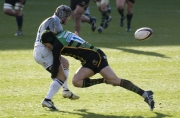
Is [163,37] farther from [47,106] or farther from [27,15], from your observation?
[47,106]

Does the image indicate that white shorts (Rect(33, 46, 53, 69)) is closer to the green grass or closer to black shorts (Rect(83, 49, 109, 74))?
the green grass

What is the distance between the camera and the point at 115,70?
11.9 metres

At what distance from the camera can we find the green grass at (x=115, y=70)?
8.34 metres

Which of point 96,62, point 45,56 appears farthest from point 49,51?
point 96,62

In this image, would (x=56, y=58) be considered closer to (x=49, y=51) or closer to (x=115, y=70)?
(x=49, y=51)

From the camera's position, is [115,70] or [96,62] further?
[115,70]

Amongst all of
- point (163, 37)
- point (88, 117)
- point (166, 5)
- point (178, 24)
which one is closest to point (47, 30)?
point (88, 117)

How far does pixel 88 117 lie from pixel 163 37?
931 cm

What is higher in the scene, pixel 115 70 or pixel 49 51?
pixel 49 51

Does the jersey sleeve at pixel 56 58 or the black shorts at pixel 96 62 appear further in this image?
the black shorts at pixel 96 62

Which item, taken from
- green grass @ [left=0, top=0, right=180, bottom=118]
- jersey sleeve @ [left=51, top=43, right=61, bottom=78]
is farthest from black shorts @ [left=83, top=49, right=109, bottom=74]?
green grass @ [left=0, top=0, right=180, bottom=118]

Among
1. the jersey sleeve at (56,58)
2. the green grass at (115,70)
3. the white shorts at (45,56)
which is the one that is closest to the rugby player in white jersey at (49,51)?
the white shorts at (45,56)

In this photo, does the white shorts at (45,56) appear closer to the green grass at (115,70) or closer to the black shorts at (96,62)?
the green grass at (115,70)

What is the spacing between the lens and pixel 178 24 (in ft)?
66.5
